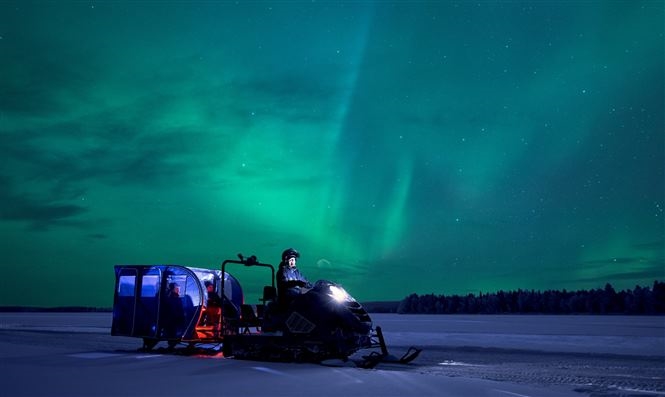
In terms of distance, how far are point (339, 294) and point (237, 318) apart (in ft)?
12.6

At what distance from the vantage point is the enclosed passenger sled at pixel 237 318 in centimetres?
1409

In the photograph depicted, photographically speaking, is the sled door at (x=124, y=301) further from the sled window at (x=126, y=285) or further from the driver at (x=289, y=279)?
the driver at (x=289, y=279)

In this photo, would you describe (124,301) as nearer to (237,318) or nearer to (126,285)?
(126,285)

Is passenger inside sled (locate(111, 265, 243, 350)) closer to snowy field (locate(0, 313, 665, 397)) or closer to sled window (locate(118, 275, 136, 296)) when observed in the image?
sled window (locate(118, 275, 136, 296))

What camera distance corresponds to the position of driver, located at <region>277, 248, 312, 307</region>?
1480 centimetres

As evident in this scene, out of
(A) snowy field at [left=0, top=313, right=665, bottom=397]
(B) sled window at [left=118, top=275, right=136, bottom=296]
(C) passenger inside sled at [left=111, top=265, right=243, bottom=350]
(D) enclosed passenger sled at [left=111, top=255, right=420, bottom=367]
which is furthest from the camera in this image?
(B) sled window at [left=118, top=275, right=136, bottom=296]

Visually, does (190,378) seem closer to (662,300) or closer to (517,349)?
(517,349)

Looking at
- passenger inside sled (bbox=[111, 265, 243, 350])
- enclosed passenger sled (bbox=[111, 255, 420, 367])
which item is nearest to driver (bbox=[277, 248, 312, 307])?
enclosed passenger sled (bbox=[111, 255, 420, 367])

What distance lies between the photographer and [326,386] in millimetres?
10109

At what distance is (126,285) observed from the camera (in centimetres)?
1841

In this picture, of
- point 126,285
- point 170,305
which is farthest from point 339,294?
point 126,285

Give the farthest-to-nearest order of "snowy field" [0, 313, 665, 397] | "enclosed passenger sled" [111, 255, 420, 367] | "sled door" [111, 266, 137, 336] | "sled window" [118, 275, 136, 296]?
1. "sled window" [118, 275, 136, 296]
2. "sled door" [111, 266, 137, 336]
3. "enclosed passenger sled" [111, 255, 420, 367]
4. "snowy field" [0, 313, 665, 397]

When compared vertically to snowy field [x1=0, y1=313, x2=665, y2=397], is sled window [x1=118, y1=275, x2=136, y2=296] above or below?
above

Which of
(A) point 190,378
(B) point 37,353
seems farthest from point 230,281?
(A) point 190,378
